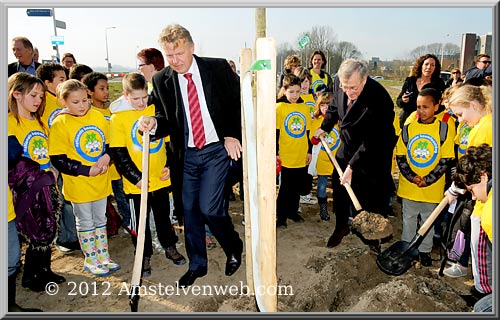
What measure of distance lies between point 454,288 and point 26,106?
4.01 meters

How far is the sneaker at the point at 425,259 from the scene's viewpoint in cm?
380

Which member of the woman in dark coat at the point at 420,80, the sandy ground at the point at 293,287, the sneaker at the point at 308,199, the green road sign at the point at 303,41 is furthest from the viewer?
the green road sign at the point at 303,41

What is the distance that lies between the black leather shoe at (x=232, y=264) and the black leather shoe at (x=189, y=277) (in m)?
0.25

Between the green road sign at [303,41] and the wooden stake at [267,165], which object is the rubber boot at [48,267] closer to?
the wooden stake at [267,165]

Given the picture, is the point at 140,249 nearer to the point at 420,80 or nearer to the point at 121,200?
the point at 121,200

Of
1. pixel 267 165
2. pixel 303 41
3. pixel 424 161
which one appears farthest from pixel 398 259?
pixel 303 41

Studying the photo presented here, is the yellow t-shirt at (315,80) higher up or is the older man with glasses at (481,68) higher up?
the older man with glasses at (481,68)

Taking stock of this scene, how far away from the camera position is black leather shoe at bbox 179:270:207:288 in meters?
3.53

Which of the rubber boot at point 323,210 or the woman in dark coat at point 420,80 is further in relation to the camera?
the woman in dark coat at point 420,80

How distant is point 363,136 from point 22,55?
15.5ft

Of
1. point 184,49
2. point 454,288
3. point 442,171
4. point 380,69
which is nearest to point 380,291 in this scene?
point 454,288

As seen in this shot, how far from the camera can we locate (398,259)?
11.9ft

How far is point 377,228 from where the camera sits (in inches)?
138

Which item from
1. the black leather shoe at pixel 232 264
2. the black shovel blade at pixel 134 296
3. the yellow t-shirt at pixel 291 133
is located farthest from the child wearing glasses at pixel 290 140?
the black shovel blade at pixel 134 296
